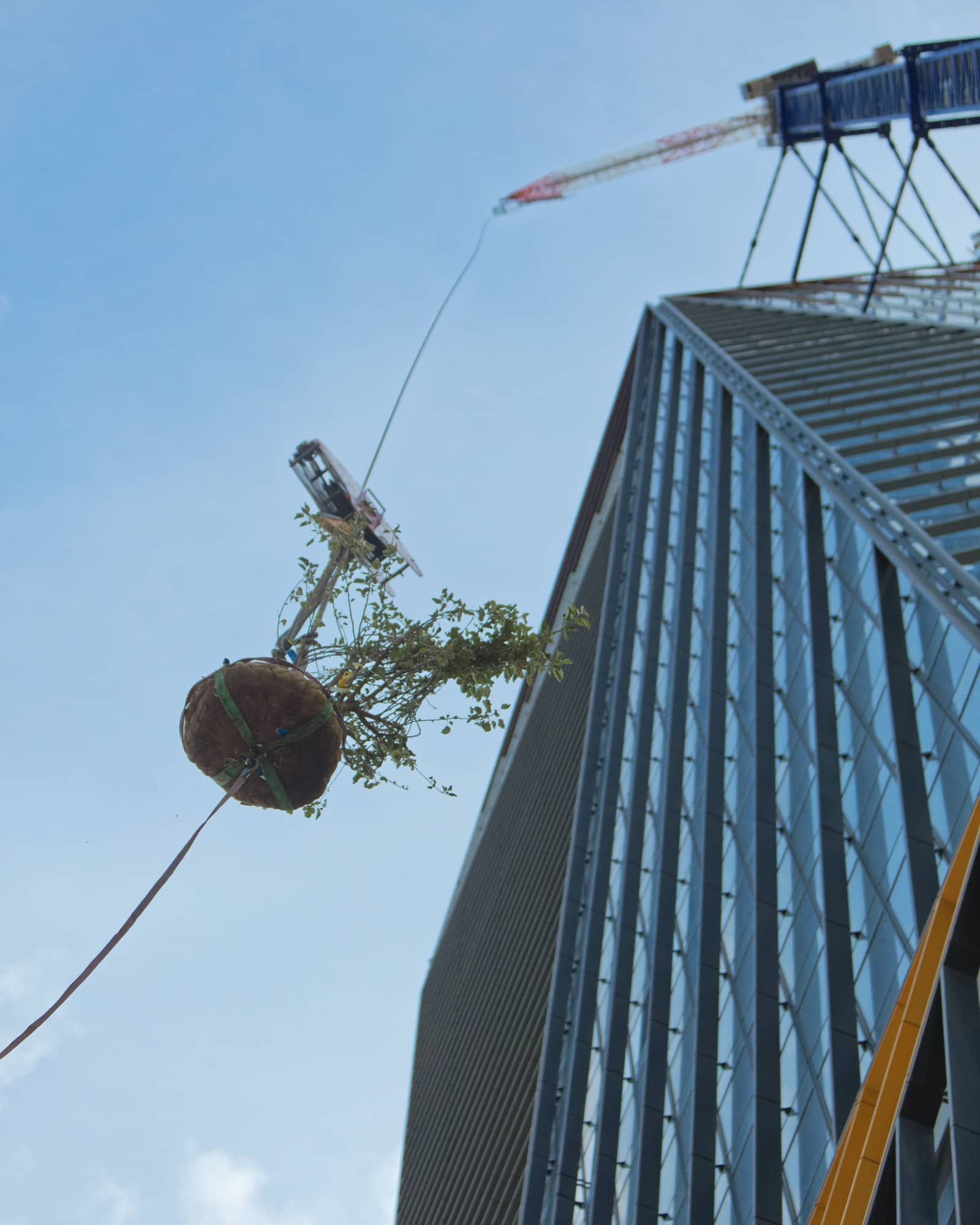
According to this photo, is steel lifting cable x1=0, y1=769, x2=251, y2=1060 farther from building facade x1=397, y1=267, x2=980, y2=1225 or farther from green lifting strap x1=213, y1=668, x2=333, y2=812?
building facade x1=397, y1=267, x2=980, y2=1225

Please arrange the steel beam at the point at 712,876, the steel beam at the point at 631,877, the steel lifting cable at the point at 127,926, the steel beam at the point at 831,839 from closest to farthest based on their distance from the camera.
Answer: the steel lifting cable at the point at 127,926, the steel beam at the point at 831,839, the steel beam at the point at 712,876, the steel beam at the point at 631,877

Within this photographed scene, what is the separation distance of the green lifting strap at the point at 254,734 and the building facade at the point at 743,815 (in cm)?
462

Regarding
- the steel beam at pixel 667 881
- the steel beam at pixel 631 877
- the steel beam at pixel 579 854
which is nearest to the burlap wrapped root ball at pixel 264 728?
the steel beam at pixel 667 881

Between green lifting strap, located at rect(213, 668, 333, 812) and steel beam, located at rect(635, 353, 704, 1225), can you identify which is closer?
green lifting strap, located at rect(213, 668, 333, 812)

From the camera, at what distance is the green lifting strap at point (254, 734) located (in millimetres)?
6812

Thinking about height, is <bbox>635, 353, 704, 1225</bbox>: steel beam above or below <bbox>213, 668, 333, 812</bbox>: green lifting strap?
above

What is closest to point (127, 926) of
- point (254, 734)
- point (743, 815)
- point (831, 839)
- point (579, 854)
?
point (254, 734)

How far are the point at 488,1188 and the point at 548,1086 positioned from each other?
607 centimetres

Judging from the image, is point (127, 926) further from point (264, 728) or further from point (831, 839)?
point (831, 839)

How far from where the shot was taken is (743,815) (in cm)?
2500

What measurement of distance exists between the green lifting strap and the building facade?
182 inches

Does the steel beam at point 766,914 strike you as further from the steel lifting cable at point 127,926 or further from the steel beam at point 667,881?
the steel lifting cable at point 127,926

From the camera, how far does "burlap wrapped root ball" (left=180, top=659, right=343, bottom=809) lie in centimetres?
684

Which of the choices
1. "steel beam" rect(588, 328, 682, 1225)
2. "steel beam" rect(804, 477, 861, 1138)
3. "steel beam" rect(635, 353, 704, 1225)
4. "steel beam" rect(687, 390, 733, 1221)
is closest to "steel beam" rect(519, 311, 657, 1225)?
"steel beam" rect(588, 328, 682, 1225)
